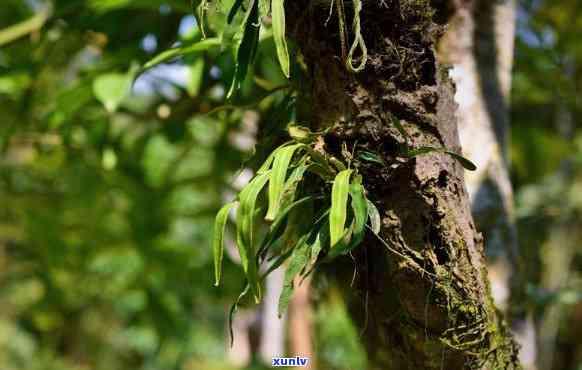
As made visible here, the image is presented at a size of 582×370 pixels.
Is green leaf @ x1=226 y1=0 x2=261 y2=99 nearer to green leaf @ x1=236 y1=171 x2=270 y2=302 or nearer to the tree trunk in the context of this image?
green leaf @ x1=236 y1=171 x2=270 y2=302

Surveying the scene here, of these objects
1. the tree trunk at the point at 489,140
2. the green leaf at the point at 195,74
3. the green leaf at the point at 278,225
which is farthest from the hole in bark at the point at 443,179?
the green leaf at the point at 195,74

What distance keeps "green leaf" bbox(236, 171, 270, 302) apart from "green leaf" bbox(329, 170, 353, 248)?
0.20 feet

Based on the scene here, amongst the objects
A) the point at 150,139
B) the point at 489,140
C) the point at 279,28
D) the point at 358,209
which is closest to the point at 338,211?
the point at 358,209

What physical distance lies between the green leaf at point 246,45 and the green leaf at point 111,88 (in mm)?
541

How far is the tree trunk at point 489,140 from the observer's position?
3.23 feet

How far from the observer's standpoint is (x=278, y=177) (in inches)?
21.5

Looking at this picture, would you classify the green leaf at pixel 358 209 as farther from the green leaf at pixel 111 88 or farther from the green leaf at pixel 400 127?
the green leaf at pixel 111 88

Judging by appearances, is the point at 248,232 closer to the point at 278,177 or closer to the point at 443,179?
the point at 278,177

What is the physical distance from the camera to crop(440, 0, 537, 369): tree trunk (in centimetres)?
98

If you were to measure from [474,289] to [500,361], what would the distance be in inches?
3.5

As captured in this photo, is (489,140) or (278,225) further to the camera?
(489,140)

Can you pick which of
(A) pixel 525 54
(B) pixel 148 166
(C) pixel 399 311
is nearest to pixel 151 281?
(B) pixel 148 166

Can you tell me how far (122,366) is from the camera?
735 centimetres

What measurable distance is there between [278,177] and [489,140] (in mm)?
544
